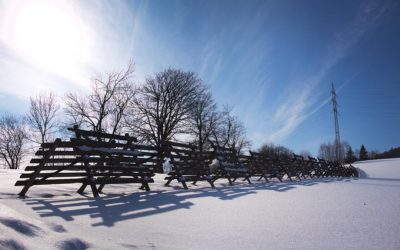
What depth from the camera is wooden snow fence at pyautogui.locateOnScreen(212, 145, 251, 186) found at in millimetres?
11244

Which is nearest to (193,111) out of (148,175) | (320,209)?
(148,175)

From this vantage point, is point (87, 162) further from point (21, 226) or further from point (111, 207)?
point (21, 226)

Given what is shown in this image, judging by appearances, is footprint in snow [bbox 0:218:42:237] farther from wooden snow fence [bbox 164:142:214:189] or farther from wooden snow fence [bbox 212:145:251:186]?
wooden snow fence [bbox 212:145:251:186]

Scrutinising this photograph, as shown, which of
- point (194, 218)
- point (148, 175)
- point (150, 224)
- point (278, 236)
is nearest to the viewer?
point (278, 236)

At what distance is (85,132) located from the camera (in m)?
6.97

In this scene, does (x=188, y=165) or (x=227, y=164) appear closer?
(x=188, y=165)

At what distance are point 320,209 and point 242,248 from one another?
271 centimetres

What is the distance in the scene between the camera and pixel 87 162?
6.55 m

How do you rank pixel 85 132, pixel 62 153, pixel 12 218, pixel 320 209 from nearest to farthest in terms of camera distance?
pixel 12 218
pixel 320 209
pixel 62 153
pixel 85 132

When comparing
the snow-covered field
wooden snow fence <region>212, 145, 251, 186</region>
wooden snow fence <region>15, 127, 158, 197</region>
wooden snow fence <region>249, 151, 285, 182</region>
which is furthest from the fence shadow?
wooden snow fence <region>249, 151, 285, 182</region>

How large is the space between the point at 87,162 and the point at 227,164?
244 inches

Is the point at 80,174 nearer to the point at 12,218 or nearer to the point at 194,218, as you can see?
the point at 194,218

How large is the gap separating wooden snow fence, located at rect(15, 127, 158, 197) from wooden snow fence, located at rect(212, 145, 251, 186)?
3.69m

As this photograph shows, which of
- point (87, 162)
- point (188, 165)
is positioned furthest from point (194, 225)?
point (188, 165)
